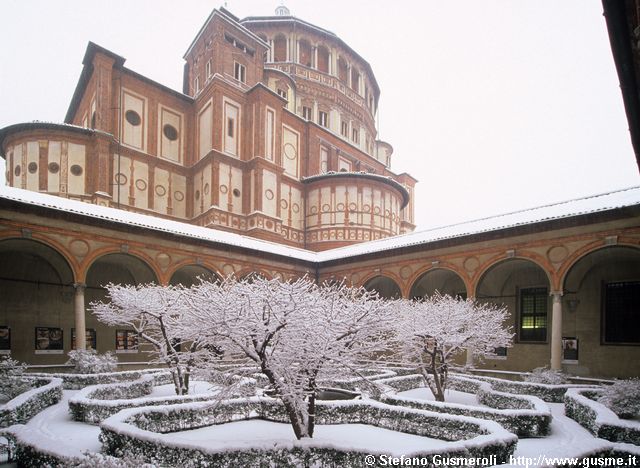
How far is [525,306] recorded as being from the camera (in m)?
21.8

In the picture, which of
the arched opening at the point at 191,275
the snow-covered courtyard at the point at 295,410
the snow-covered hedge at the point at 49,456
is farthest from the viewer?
the arched opening at the point at 191,275

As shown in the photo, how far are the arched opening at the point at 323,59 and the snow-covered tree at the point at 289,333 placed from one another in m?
40.0

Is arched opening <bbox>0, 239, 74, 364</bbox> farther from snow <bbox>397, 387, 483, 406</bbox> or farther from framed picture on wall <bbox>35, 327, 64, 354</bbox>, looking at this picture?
snow <bbox>397, 387, 483, 406</bbox>

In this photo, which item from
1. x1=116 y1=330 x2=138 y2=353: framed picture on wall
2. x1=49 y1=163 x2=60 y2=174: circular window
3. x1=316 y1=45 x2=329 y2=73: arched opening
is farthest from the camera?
x1=316 y1=45 x2=329 y2=73: arched opening

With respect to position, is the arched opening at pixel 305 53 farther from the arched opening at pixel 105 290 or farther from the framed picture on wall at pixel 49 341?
the framed picture on wall at pixel 49 341

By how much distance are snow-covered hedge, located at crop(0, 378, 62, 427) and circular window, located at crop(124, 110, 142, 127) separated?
20.2m

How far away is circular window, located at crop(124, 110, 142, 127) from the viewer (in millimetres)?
28695

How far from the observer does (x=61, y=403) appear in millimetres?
12461

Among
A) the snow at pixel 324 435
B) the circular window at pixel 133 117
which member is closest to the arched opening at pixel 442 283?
the snow at pixel 324 435

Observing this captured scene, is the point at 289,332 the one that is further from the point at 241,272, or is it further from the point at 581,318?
the point at 581,318

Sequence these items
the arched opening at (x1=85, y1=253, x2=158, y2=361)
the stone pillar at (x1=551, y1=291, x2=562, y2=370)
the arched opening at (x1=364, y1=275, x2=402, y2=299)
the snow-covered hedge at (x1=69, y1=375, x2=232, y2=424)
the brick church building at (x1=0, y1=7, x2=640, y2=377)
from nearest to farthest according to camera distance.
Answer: the snow-covered hedge at (x1=69, y1=375, x2=232, y2=424)
the stone pillar at (x1=551, y1=291, x2=562, y2=370)
the brick church building at (x1=0, y1=7, x2=640, y2=377)
the arched opening at (x1=85, y1=253, x2=158, y2=361)
the arched opening at (x1=364, y1=275, x2=402, y2=299)

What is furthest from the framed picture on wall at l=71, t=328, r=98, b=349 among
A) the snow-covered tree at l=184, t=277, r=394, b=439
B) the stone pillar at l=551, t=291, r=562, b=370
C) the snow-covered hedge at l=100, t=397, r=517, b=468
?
the stone pillar at l=551, t=291, r=562, b=370

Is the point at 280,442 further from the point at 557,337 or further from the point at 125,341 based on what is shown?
the point at 125,341

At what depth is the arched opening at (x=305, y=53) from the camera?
4312cm
